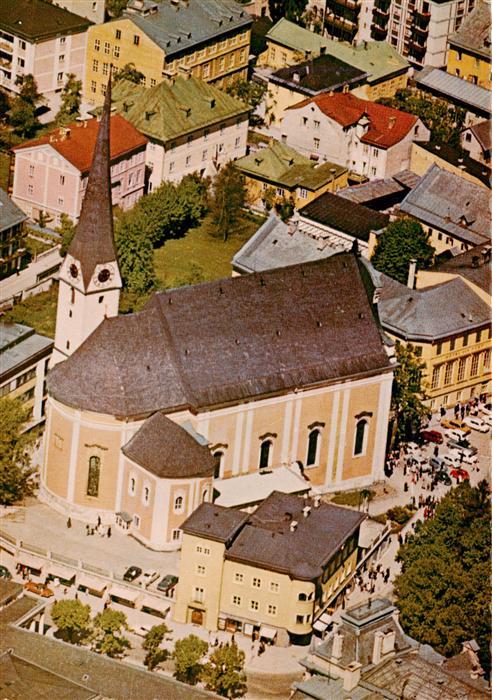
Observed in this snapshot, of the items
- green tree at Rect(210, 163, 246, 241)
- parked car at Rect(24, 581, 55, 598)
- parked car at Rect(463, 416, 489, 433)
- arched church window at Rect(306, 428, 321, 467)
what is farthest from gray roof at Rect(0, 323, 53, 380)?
green tree at Rect(210, 163, 246, 241)

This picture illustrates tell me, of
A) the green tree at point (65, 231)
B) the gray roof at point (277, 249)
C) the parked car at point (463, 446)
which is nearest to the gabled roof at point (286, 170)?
the green tree at point (65, 231)

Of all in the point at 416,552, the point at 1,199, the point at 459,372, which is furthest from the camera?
the point at 1,199

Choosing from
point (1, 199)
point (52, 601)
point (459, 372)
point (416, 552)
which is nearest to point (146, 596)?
point (52, 601)

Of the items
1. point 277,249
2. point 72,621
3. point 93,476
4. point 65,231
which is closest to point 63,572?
point 72,621

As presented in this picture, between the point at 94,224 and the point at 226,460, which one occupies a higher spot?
the point at 94,224

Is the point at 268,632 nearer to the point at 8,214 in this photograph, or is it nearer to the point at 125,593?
the point at 125,593

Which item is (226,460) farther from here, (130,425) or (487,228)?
(487,228)

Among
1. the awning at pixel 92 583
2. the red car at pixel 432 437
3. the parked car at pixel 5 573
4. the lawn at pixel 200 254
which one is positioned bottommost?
the lawn at pixel 200 254

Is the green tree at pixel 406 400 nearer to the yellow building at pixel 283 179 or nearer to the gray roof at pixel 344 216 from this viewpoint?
the gray roof at pixel 344 216
